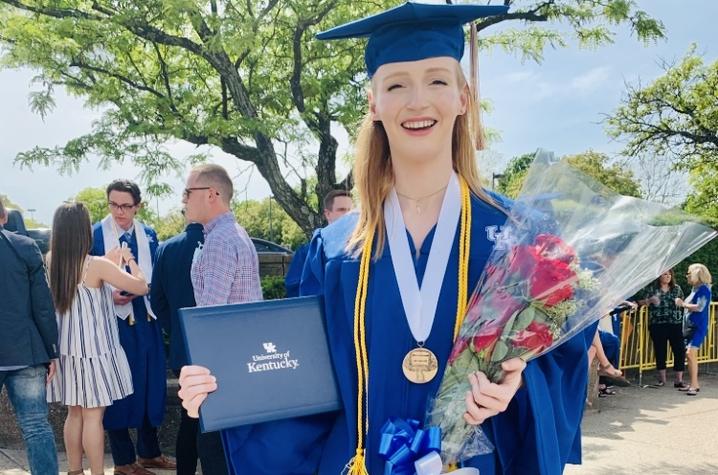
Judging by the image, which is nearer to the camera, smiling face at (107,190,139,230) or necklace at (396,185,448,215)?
necklace at (396,185,448,215)

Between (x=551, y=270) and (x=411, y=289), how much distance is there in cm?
36

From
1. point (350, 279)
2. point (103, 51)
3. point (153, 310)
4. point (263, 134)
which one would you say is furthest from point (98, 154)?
point (350, 279)

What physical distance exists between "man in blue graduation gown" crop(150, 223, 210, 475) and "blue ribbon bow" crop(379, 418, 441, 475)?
2737mm

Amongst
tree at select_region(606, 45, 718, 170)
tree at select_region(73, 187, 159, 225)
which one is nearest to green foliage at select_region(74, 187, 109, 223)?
tree at select_region(73, 187, 159, 225)

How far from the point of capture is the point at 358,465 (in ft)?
5.43

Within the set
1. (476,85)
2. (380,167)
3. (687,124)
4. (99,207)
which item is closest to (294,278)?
(380,167)

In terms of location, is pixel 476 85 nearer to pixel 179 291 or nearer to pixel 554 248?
pixel 554 248

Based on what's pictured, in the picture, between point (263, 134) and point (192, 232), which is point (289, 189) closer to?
point (263, 134)

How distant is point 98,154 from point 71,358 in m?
3.88

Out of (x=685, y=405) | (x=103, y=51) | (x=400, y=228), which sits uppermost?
(x=103, y=51)

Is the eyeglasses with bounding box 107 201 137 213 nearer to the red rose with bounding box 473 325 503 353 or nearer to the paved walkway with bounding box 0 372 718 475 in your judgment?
the paved walkway with bounding box 0 372 718 475

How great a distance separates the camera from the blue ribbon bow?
1519 mm

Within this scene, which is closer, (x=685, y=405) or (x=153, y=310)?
(x=153, y=310)

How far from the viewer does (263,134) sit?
7.18 meters
